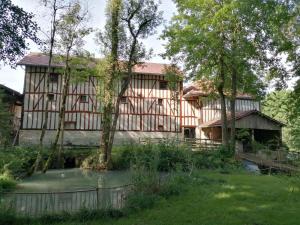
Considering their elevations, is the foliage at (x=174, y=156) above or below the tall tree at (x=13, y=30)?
below

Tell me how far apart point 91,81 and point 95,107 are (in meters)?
2.48

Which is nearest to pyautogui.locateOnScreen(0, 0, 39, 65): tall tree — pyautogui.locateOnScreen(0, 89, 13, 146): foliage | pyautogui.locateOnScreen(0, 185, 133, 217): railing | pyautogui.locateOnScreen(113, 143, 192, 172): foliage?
pyautogui.locateOnScreen(0, 185, 133, 217): railing

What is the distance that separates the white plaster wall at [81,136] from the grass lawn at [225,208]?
58.7 ft

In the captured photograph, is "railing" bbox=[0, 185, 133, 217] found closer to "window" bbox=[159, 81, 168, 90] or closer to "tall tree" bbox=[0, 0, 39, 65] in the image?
"tall tree" bbox=[0, 0, 39, 65]

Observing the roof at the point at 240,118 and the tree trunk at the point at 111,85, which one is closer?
the tree trunk at the point at 111,85

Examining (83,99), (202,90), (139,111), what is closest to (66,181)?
(83,99)

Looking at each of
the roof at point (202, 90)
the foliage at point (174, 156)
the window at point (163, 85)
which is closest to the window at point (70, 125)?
the foliage at point (174, 156)

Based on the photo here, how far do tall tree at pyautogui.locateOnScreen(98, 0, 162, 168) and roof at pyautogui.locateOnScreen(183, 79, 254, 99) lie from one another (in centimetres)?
647

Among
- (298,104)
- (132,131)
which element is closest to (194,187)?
(298,104)

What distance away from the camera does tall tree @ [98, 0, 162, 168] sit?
67.6ft

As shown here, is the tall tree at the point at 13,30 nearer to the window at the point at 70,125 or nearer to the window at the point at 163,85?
the window at the point at 70,125

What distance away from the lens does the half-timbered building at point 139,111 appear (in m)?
27.7

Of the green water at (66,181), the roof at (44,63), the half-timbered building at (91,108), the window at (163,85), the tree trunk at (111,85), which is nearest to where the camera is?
the green water at (66,181)

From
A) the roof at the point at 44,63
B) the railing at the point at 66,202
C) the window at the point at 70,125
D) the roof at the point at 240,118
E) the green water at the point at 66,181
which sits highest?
the roof at the point at 44,63
